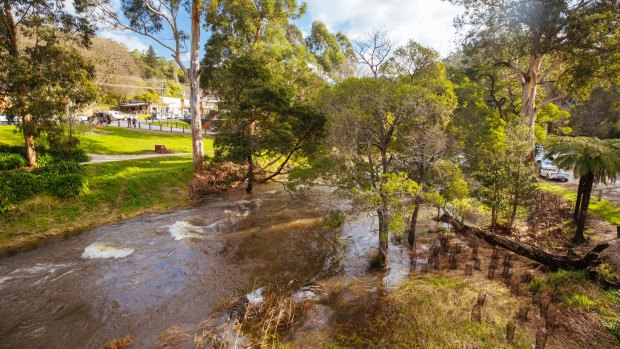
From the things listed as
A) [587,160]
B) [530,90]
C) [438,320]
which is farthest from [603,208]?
[438,320]

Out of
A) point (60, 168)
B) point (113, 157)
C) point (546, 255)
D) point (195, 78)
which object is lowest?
point (546, 255)

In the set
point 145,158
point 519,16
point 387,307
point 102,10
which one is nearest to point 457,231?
point 387,307

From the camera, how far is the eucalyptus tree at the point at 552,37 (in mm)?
16281

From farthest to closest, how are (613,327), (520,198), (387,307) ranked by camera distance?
(520,198)
(387,307)
(613,327)

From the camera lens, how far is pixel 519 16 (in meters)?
18.0

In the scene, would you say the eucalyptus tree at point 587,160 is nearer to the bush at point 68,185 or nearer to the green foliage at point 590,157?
the green foliage at point 590,157

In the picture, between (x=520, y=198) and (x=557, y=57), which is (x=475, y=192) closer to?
(x=520, y=198)

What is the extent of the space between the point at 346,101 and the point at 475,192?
8.27 metres

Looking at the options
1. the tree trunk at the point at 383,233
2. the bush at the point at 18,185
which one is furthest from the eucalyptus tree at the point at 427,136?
the bush at the point at 18,185

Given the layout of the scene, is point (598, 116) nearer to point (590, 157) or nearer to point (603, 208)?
point (603, 208)

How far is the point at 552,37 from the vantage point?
704 inches

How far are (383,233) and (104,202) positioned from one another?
16756 millimetres

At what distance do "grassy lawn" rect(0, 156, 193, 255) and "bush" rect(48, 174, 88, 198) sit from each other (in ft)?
1.17

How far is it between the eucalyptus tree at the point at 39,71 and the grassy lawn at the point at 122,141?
4199 mm
